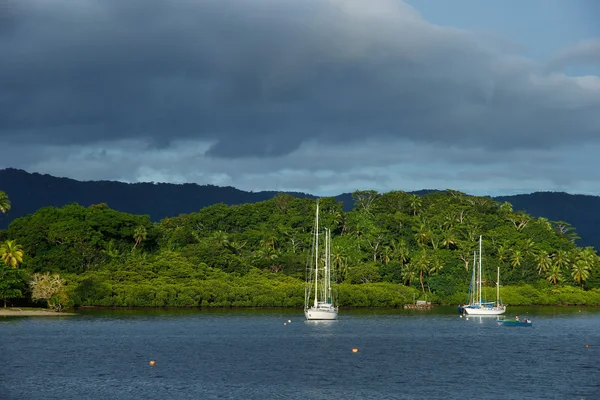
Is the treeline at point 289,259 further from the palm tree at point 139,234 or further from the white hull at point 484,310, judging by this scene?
the white hull at point 484,310

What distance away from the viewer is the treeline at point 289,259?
148250 mm

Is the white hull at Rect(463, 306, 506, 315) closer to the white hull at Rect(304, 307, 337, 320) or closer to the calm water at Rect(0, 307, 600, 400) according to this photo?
the calm water at Rect(0, 307, 600, 400)

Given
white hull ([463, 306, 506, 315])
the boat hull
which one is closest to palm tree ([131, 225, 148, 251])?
white hull ([463, 306, 506, 315])

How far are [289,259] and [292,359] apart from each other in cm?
9472

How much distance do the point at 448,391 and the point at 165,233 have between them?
13861 centimetres

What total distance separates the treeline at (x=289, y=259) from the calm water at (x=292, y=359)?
2783cm

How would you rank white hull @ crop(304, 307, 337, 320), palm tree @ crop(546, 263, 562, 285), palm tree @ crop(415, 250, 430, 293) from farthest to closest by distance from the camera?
palm tree @ crop(546, 263, 562, 285) < palm tree @ crop(415, 250, 430, 293) < white hull @ crop(304, 307, 337, 320)

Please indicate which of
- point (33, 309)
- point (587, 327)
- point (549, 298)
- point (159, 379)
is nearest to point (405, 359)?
point (159, 379)

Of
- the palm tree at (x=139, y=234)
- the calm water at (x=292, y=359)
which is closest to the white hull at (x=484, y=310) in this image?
the calm water at (x=292, y=359)

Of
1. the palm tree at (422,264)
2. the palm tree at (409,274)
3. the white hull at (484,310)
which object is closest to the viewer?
the white hull at (484,310)

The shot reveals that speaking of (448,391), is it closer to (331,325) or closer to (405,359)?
(405,359)

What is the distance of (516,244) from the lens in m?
184

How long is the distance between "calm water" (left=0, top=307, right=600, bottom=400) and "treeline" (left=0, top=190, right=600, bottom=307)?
27.8m

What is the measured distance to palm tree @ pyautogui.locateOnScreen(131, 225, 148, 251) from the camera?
170 metres
